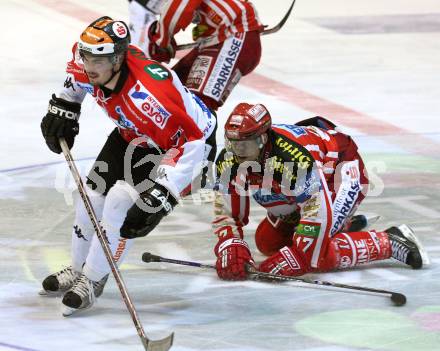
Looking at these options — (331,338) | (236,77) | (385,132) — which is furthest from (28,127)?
(331,338)

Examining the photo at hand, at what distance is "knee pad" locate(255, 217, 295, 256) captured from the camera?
18.9 feet

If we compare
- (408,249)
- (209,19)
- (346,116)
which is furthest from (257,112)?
(346,116)

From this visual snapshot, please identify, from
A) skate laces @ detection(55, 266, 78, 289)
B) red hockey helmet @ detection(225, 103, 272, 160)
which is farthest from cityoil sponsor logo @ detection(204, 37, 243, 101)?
skate laces @ detection(55, 266, 78, 289)

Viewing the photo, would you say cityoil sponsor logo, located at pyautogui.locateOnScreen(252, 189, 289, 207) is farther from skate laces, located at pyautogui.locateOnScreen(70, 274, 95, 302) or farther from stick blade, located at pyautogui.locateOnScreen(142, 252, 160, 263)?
skate laces, located at pyautogui.locateOnScreen(70, 274, 95, 302)

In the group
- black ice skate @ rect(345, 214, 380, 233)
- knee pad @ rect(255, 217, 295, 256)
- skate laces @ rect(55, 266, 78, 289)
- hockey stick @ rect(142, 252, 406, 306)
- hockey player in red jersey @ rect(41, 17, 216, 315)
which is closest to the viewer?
hockey player in red jersey @ rect(41, 17, 216, 315)

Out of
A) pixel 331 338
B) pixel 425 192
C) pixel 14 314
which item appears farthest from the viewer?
pixel 425 192

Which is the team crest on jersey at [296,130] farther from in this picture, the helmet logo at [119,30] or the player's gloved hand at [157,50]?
the player's gloved hand at [157,50]

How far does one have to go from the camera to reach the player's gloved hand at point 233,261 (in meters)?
5.34

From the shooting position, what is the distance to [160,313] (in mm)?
4930

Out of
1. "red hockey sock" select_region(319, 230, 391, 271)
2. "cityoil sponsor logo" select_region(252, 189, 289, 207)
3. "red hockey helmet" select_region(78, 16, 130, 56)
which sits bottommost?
"red hockey sock" select_region(319, 230, 391, 271)

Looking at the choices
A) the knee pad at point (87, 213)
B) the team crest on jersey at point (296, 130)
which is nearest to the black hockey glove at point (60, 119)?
the knee pad at point (87, 213)

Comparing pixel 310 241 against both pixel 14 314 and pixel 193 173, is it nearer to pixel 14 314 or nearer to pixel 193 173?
pixel 193 173

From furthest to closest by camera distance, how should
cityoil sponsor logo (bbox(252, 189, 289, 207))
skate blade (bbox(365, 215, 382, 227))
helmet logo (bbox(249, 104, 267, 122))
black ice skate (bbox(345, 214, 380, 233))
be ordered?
skate blade (bbox(365, 215, 382, 227)) < black ice skate (bbox(345, 214, 380, 233)) < cityoil sponsor logo (bbox(252, 189, 289, 207)) < helmet logo (bbox(249, 104, 267, 122))

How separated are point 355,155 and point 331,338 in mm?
1457
